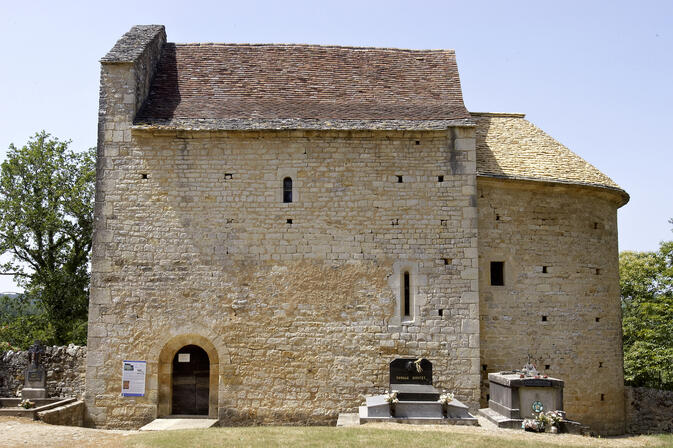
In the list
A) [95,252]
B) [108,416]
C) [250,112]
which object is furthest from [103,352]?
[250,112]

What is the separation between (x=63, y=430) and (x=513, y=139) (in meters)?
12.6

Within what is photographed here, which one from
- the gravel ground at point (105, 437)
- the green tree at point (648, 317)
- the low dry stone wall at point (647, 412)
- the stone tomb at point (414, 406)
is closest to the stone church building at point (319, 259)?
the low dry stone wall at point (647, 412)

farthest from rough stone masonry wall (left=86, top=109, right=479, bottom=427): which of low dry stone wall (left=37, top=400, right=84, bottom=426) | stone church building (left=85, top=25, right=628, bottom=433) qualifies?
low dry stone wall (left=37, top=400, right=84, bottom=426)

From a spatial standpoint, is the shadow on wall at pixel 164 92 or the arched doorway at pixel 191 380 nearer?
the arched doorway at pixel 191 380

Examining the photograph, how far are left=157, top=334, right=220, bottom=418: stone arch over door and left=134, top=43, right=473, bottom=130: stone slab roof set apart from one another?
15.7ft

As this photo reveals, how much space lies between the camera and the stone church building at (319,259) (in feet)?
42.0

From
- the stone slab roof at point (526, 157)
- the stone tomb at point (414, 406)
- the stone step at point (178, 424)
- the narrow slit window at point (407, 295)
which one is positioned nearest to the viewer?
the stone tomb at point (414, 406)

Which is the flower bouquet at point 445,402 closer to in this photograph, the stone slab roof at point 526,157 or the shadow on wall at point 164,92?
the stone slab roof at point 526,157

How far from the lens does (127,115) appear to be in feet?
44.8

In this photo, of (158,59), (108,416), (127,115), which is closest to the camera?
(108,416)

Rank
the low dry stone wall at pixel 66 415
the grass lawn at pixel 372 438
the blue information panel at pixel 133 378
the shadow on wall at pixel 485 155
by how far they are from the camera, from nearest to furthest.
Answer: the grass lawn at pixel 372 438, the low dry stone wall at pixel 66 415, the blue information panel at pixel 133 378, the shadow on wall at pixel 485 155

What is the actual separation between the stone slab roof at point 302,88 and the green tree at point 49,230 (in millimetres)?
10495

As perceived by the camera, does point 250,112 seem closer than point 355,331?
No

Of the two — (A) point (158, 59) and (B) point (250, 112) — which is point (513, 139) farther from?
(A) point (158, 59)
